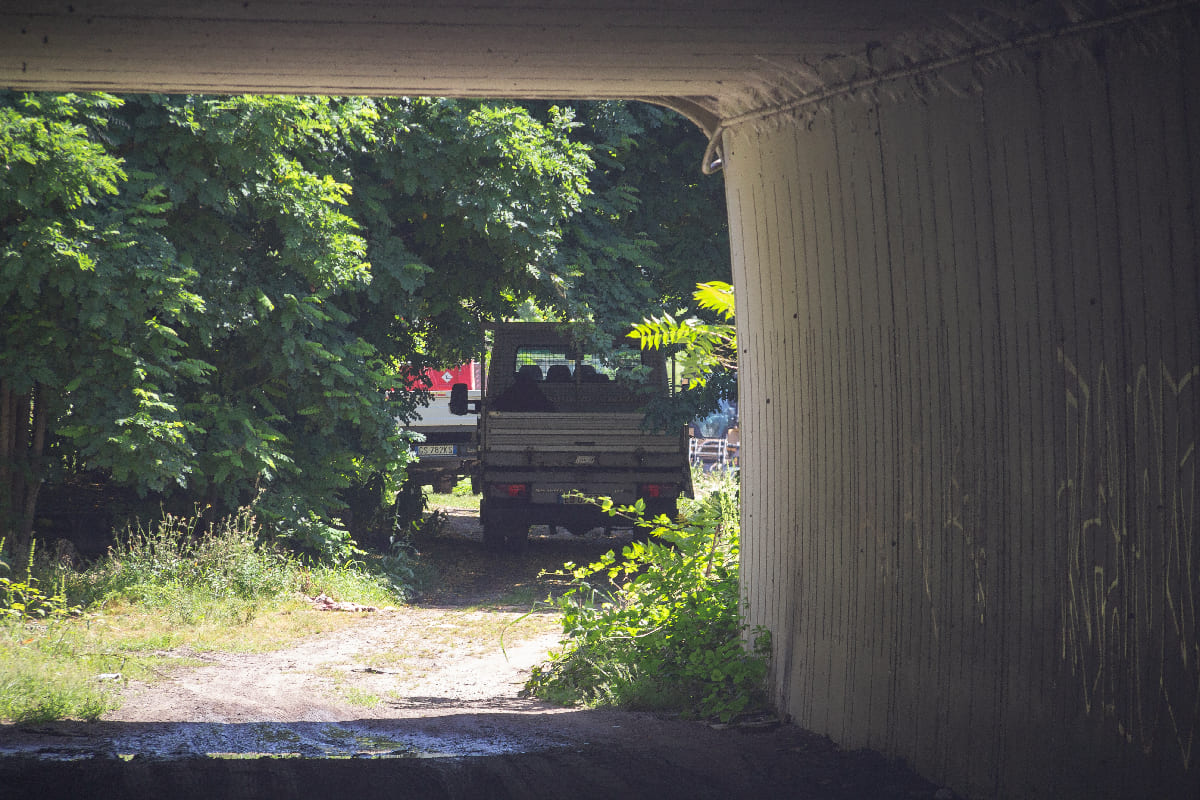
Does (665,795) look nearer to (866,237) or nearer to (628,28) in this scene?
(866,237)

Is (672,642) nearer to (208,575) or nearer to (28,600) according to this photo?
(28,600)

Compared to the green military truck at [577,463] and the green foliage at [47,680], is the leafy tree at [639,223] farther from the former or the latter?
the green foliage at [47,680]

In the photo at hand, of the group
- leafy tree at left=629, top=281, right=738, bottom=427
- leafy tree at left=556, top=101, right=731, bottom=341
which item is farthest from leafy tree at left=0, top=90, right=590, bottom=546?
leafy tree at left=629, top=281, right=738, bottom=427

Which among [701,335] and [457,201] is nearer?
[701,335]

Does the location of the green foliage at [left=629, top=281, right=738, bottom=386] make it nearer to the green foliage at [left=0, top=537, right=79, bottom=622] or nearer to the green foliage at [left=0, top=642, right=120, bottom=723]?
the green foliage at [left=0, top=642, right=120, bottom=723]

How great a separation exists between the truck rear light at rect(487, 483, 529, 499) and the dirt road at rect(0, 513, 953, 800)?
482 cm

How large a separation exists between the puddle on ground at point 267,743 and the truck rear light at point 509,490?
25.1 feet

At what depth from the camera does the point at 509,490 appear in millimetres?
14000

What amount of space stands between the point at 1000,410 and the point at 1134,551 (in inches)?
30.6

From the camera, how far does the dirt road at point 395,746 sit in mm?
4609

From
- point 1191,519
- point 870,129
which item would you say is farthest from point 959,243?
point 1191,519

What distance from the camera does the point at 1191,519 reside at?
11.1 ft

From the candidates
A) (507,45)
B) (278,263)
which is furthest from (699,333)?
(278,263)

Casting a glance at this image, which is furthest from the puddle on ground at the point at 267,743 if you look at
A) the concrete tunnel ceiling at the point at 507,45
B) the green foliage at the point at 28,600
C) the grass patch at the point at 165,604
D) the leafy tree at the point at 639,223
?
the leafy tree at the point at 639,223
